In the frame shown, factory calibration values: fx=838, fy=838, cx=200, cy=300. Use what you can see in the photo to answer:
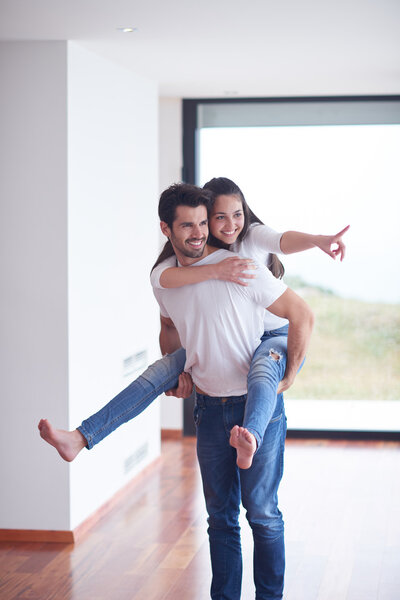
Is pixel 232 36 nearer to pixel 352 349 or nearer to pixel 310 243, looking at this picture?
pixel 310 243

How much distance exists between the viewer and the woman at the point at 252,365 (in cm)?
261

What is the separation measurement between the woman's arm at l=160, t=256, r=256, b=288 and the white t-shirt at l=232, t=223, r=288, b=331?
1.43 ft

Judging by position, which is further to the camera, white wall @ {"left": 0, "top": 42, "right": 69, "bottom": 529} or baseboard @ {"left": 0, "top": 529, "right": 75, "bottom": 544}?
baseboard @ {"left": 0, "top": 529, "right": 75, "bottom": 544}

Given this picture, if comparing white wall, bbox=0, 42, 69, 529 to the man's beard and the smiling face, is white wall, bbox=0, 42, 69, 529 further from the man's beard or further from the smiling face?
the man's beard

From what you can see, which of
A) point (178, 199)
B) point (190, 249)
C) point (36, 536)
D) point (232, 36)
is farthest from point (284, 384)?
point (232, 36)

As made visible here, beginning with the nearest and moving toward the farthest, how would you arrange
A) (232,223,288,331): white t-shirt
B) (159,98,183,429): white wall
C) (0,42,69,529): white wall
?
(232,223,288,331): white t-shirt, (0,42,69,529): white wall, (159,98,183,429): white wall

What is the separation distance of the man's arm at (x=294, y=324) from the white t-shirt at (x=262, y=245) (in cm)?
25

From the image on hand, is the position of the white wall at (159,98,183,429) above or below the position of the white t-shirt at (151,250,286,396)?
above

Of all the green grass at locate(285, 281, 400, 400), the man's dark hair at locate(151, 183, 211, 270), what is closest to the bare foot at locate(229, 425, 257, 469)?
the man's dark hair at locate(151, 183, 211, 270)

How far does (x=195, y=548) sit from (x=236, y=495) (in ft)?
3.95

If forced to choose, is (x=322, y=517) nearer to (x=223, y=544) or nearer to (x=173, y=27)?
(x=223, y=544)

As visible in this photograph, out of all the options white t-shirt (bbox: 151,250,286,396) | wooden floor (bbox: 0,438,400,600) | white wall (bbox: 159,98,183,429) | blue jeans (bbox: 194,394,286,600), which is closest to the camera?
white t-shirt (bbox: 151,250,286,396)

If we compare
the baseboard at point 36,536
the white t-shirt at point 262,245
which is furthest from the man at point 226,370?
the baseboard at point 36,536

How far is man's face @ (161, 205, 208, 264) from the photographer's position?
2719mm
